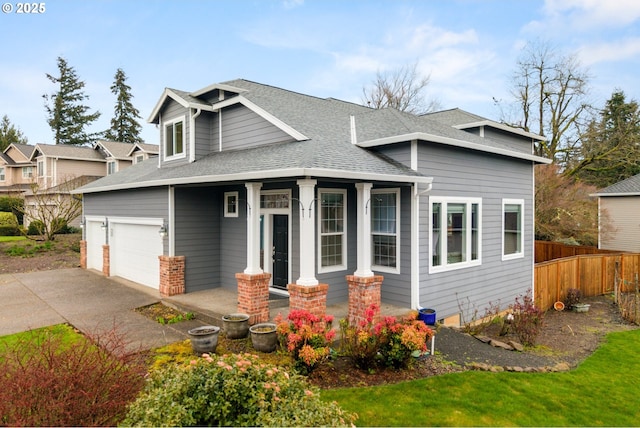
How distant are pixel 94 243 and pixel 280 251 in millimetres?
9111

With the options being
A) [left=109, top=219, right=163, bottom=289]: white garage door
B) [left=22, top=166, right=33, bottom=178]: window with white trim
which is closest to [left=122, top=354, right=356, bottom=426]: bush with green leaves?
[left=109, top=219, right=163, bottom=289]: white garage door

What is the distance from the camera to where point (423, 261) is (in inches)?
335

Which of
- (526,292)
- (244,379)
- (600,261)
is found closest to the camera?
(244,379)

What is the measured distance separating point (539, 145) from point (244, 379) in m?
26.5

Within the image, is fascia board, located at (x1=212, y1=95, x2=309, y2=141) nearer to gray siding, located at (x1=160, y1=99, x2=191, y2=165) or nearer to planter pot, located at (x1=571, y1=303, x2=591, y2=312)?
gray siding, located at (x1=160, y1=99, x2=191, y2=165)

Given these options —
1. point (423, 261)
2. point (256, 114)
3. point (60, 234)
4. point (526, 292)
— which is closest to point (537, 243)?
point (526, 292)

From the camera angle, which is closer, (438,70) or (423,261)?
(423,261)

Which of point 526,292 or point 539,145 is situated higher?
point 539,145

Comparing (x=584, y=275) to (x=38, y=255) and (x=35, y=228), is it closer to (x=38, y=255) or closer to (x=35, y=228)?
(x=38, y=255)

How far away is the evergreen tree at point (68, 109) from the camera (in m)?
43.8

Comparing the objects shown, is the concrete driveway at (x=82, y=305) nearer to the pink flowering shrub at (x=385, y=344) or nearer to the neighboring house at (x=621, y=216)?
the pink flowering shrub at (x=385, y=344)

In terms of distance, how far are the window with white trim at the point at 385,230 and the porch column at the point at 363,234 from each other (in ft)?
4.20

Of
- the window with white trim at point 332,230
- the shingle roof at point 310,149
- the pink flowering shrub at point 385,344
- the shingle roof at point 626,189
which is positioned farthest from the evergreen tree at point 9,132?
the shingle roof at point 626,189

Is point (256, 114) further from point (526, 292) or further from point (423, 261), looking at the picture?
point (526, 292)
